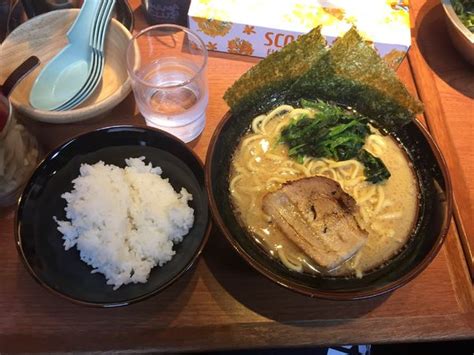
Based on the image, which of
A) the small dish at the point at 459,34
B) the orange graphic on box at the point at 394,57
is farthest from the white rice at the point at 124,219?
the small dish at the point at 459,34

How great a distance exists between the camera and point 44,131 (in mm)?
1566

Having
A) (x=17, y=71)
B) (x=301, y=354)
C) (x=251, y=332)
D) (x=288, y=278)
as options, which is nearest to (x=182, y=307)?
(x=251, y=332)

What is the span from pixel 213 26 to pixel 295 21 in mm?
301

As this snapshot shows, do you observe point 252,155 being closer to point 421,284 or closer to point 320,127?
point 320,127

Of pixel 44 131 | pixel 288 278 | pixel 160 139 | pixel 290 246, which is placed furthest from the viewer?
pixel 44 131

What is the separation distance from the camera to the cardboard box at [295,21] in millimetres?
1653

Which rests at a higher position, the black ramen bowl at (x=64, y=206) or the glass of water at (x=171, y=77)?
the glass of water at (x=171, y=77)

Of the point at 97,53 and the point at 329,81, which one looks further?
the point at 97,53

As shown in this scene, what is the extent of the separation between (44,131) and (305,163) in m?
0.90

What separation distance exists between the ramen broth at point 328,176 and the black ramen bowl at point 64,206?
0.51ft

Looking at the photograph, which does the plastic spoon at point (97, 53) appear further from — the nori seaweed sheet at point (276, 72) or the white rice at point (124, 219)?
the nori seaweed sheet at point (276, 72)

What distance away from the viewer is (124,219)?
1.33 metres

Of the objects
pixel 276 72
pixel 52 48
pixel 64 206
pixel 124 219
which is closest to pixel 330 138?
pixel 276 72

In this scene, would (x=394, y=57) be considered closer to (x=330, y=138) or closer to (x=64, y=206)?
(x=330, y=138)
